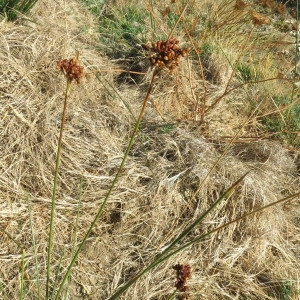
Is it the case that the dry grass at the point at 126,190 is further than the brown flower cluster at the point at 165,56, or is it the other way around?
the dry grass at the point at 126,190

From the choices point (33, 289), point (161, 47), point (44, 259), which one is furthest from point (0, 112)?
point (161, 47)

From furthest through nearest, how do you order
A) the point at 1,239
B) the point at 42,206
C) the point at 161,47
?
the point at 42,206 → the point at 1,239 → the point at 161,47

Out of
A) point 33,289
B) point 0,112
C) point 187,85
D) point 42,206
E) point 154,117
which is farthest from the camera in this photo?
point 187,85

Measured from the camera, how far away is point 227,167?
232 cm

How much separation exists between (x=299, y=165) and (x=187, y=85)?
896 mm

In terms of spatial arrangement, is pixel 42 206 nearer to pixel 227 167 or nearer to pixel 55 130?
pixel 55 130

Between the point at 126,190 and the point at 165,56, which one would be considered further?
the point at 126,190

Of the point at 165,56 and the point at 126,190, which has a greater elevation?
the point at 165,56

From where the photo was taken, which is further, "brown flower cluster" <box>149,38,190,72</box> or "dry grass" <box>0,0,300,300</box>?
"dry grass" <box>0,0,300,300</box>

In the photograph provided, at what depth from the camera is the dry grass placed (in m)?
2.01

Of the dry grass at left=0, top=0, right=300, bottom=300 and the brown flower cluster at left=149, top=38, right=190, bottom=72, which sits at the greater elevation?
the brown flower cluster at left=149, top=38, right=190, bottom=72

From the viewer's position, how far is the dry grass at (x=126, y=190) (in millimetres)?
2008

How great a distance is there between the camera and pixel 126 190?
2221 millimetres

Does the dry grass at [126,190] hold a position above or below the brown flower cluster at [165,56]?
below
